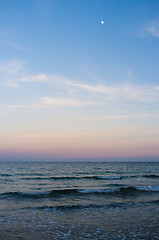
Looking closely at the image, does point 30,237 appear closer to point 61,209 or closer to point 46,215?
point 46,215

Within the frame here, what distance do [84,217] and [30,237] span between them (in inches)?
168

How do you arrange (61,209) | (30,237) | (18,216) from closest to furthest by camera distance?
1. (30,237)
2. (18,216)
3. (61,209)

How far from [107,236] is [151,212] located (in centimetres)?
561

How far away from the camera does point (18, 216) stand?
11.9 m

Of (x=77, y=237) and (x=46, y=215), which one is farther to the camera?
(x=46, y=215)

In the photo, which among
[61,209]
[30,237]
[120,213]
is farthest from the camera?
[61,209]

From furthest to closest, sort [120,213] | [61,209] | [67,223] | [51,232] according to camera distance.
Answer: [61,209]
[120,213]
[67,223]
[51,232]

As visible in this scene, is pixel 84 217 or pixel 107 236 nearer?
pixel 107 236

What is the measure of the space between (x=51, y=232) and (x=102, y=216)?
4055 millimetres

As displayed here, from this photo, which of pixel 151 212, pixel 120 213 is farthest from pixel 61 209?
pixel 151 212

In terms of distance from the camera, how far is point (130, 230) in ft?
32.0

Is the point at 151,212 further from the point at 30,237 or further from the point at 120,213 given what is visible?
the point at 30,237

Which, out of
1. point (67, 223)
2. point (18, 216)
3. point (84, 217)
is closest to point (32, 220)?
point (18, 216)

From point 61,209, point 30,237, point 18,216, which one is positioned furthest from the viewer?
point 61,209
